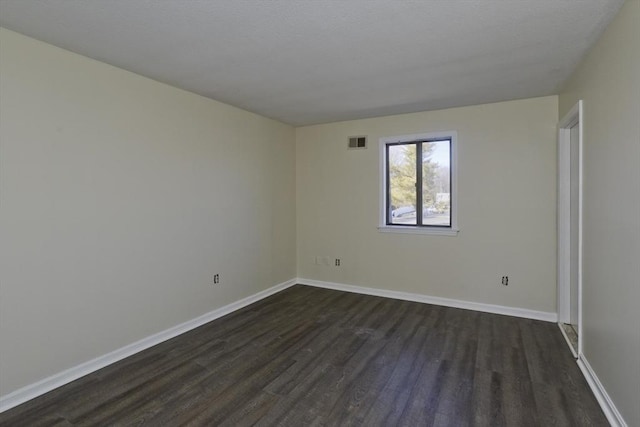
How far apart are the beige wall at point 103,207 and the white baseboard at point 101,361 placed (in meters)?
0.05

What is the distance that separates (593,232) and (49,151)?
3987 millimetres

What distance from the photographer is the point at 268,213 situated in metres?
4.60

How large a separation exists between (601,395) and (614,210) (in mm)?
1244

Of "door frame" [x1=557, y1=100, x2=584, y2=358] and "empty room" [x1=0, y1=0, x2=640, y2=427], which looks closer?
"empty room" [x1=0, y1=0, x2=640, y2=427]

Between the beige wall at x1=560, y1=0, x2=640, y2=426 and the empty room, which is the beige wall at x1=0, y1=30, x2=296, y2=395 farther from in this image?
the beige wall at x1=560, y1=0, x2=640, y2=426

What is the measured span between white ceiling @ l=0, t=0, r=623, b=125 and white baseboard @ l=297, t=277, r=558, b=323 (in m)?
2.42

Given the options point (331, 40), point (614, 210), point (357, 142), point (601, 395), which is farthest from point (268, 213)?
point (601, 395)

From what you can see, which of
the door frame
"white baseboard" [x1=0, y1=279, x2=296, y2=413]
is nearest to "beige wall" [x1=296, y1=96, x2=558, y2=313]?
the door frame

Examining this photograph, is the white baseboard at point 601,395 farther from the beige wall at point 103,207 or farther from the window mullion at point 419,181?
the beige wall at point 103,207

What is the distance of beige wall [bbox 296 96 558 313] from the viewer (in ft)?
11.9

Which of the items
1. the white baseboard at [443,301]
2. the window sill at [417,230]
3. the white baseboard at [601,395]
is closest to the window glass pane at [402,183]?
the window sill at [417,230]

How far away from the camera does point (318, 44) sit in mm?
2340

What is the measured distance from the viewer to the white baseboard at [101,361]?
7.21ft

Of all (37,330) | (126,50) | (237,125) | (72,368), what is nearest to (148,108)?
(126,50)
